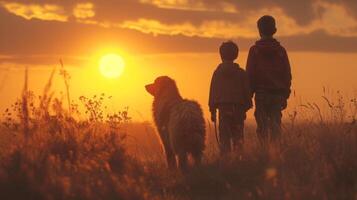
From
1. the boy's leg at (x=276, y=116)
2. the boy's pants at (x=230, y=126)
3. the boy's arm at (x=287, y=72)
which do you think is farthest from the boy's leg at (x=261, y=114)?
the boy's arm at (x=287, y=72)

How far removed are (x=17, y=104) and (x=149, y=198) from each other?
12.8 feet

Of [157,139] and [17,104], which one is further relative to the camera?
[157,139]

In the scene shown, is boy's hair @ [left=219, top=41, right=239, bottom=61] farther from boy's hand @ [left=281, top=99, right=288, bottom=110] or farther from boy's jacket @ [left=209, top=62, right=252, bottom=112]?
boy's hand @ [left=281, top=99, right=288, bottom=110]

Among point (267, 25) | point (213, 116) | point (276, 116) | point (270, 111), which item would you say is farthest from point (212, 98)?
point (267, 25)

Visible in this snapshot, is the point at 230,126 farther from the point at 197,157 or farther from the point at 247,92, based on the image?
the point at 197,157

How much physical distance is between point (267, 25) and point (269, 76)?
0.85m

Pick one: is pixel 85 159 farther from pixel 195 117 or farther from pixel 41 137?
pixel 195 117

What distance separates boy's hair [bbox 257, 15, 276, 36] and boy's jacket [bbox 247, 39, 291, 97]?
15 cm

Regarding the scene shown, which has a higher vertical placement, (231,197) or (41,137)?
(41,137)

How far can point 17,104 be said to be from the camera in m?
12.0

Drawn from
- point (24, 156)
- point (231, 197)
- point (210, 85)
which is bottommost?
point (231, 197)

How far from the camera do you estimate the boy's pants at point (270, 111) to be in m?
12.7

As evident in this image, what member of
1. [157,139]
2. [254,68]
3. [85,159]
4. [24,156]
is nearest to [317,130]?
[254,68]

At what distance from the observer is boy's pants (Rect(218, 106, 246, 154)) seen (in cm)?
1276
